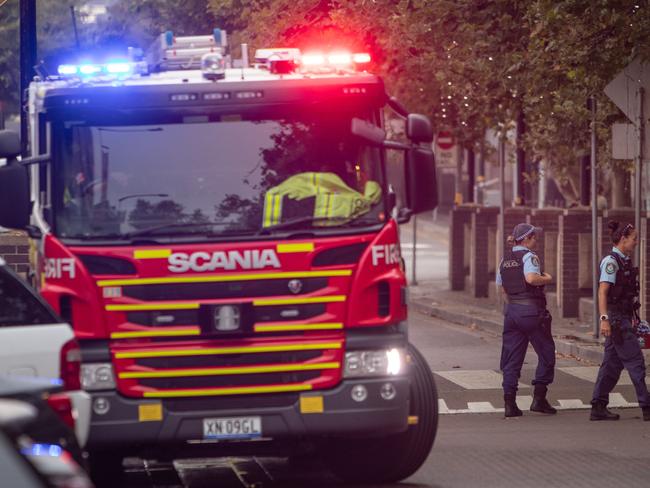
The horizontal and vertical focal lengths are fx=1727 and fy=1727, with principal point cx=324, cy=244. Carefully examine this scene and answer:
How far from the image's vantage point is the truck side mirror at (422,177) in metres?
10.9

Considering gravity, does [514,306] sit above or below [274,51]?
below

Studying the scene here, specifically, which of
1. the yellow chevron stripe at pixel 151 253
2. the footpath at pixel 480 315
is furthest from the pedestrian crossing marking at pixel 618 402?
the yellow chevron stripe at pixel 151 253

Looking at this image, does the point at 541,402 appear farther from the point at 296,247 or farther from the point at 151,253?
the point at 151,253

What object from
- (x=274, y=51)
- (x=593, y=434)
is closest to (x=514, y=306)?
(x=593, y=434)

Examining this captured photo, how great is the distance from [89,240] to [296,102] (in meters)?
1.54

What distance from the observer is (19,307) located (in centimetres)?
916

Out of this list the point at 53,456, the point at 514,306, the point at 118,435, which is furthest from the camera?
the point at 514,306

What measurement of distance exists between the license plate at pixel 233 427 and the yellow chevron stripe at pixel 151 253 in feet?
3.35

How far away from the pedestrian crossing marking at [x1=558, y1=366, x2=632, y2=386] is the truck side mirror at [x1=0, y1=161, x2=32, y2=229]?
30.5ft

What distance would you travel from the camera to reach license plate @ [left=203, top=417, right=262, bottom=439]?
10.3 meters

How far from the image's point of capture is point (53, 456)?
4734mm

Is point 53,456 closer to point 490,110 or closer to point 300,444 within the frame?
point 300,444

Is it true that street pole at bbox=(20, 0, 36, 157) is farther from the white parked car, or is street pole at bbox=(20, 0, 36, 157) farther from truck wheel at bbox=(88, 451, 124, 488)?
the white parked car

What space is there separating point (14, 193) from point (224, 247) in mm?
1299
